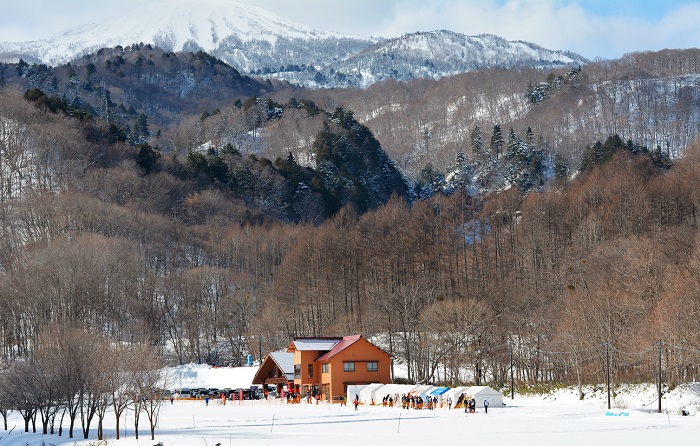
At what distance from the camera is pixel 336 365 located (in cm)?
6881

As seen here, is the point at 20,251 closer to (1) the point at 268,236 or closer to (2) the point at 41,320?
(2) the point at 41,320

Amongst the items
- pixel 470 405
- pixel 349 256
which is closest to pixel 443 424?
pixel 470 405

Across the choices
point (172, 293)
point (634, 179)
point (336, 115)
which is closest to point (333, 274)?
point (172, 293)

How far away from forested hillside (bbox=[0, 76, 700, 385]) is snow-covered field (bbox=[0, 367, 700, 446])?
147 inches

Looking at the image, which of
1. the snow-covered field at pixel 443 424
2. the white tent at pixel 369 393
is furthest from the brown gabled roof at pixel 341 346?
the snow-covered field at pixel 443 424

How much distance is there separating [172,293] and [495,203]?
40.4 metres

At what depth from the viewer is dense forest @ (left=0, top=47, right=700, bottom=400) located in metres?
64.4

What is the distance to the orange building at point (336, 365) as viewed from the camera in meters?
68.9

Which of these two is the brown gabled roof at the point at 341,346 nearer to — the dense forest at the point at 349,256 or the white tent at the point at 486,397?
the dense forest at the point at 349,256

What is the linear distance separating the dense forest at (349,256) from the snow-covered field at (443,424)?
309cm

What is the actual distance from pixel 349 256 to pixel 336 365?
28157mm

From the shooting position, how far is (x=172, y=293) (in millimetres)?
97812

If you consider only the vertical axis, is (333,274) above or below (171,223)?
below

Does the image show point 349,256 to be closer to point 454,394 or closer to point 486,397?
point 454,394
